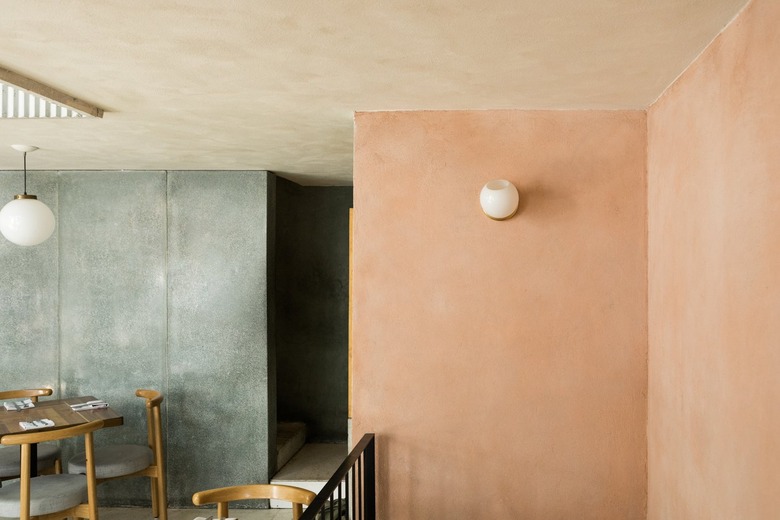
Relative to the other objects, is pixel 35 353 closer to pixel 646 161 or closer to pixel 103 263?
pixel 103 263

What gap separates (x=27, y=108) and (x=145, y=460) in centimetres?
244

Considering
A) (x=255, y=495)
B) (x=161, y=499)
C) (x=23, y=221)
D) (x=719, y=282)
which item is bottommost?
(x=161, y=499)

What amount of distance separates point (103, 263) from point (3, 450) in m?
1.49

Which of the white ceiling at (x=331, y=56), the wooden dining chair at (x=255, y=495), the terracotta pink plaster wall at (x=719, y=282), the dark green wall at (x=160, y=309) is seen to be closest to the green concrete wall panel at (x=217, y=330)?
the dark green wall at (x=160, y=309)

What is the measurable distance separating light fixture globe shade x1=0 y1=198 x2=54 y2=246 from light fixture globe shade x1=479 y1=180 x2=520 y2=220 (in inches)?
101

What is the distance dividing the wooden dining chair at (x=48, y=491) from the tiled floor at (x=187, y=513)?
3.86 ft

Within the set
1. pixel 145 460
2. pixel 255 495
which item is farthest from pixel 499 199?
pixel 145 460

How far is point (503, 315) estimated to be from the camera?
3.01m

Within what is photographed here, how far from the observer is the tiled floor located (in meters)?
4.73

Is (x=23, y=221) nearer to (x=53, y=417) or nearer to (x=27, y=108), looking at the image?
(x=27, y=108)

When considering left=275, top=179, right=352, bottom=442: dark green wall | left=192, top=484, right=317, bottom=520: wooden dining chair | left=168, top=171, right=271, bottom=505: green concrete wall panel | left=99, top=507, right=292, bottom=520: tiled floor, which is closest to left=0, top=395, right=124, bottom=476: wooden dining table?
left=168, top=171, right=271, bottom=505: green concrete wall panel

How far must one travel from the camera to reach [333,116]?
3.19 m

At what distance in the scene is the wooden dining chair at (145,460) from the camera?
411 cm

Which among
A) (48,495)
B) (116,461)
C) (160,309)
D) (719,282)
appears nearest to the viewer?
(719,282)
